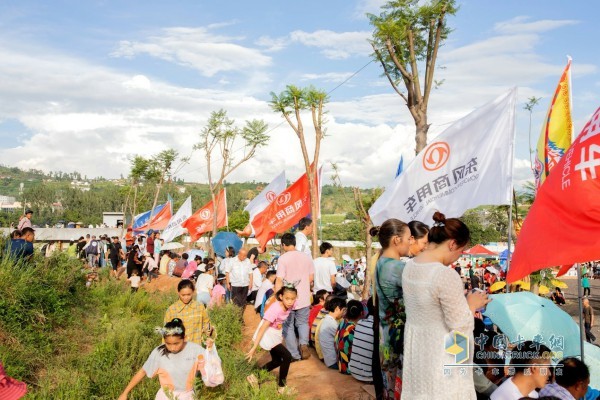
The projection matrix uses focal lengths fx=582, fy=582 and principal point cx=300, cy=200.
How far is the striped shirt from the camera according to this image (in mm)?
5922

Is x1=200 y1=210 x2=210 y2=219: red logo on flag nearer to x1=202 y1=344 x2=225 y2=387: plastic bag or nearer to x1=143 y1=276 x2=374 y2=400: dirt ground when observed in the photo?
x1=143 y1=276 x2=374 y2=400: dirt ground

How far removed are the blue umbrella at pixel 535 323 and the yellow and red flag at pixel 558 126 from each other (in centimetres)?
206

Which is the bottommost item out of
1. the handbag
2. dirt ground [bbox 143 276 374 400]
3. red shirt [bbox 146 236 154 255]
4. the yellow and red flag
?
dirt ground [bbox 143 276 374 400]

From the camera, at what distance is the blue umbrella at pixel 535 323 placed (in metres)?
5.42

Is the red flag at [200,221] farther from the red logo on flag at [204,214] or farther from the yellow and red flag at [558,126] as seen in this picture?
the yellow and red flag at [558,126]

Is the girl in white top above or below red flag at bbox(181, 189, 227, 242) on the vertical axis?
below

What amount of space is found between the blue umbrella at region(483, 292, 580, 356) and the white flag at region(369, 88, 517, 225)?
1019 mm

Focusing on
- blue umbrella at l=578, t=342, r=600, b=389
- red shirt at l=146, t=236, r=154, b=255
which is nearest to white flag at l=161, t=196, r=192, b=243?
red shirt at l=146, t=236, r=154, b=255

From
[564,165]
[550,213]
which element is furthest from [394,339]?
[564,165]

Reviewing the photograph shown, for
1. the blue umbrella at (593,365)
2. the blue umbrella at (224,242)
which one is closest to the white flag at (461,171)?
the blue umbrella at (593,365)

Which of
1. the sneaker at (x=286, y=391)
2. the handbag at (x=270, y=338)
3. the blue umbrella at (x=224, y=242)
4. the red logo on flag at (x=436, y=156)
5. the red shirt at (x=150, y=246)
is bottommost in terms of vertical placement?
the sneaker at (x=286, y=391)

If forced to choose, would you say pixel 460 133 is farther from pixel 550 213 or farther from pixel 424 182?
pixel 550 213

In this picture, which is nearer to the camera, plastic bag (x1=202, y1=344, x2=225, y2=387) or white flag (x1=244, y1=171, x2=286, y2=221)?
plastic bag (x1=202, y1=344, x2=225, y2=387)

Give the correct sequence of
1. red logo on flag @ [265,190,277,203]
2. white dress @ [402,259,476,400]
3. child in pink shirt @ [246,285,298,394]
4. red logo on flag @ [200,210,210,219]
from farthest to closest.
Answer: red logo on flag @ [200,210,210,219], red logo on flag @ [265,190,277,203], child in pink shirt @ [246,285,298,394], white dress @ [402,259,476,400]
